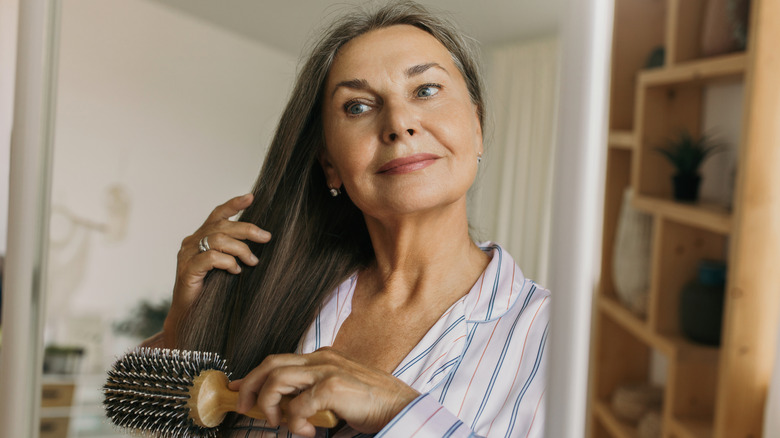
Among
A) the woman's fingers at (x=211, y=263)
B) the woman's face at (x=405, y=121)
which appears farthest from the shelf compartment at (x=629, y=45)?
the woman's fingers at (x=211, y=263)

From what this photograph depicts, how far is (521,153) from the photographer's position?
0.41 metres

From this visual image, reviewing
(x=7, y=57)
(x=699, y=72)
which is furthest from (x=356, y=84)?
(x=7, y=57)

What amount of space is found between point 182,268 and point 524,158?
32 centimetres

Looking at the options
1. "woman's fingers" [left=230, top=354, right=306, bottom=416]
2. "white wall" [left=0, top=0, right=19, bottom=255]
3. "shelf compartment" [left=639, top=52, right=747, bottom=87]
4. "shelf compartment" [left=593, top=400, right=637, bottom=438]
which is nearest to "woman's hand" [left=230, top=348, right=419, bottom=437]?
"woman's fingers" [left=230, top=354, right=306, bottom=416]

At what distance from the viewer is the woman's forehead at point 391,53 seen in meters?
0.42

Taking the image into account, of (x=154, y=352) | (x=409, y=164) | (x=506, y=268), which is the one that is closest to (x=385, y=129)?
(x=409, y=164)

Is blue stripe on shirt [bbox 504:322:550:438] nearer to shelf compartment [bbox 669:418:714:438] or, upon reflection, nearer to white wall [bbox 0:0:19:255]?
shelf compartment [bbox 669:418:714:438]

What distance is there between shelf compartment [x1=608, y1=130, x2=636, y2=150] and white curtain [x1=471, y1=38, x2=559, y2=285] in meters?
0.09

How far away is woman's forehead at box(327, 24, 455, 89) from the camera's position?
42 cm

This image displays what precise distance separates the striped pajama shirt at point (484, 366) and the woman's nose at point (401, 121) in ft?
0.37

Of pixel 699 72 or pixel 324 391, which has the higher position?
pixel 699 72

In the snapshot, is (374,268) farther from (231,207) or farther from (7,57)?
(7,57)

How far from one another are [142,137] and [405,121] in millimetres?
291

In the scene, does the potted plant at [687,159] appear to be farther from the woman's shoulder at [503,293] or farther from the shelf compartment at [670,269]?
the woman's shoulder at [503,293]
